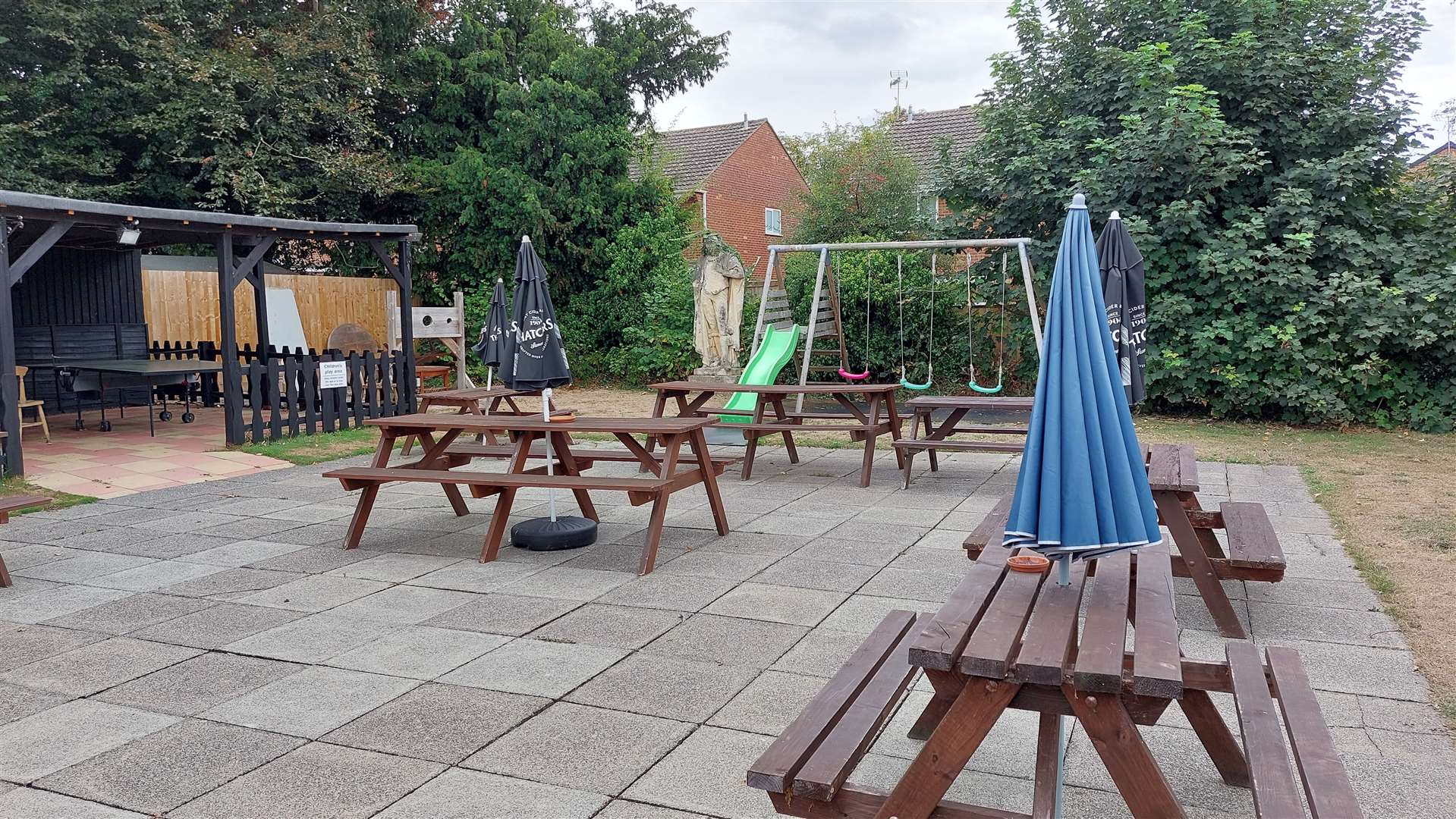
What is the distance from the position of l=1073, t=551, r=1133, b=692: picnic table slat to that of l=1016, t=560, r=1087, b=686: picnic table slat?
0.03m

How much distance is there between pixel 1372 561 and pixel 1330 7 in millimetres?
9439

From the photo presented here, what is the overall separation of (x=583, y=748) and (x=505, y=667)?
848 mm

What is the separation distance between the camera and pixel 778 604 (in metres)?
4.79

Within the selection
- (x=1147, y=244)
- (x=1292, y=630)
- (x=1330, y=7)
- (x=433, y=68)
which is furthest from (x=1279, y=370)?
(x=433, y=68)

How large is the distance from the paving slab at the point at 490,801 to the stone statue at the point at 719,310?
8735mm

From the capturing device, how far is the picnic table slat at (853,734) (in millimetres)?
2162

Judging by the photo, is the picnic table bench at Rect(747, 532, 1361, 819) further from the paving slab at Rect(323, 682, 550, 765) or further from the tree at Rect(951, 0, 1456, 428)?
the tree at Rect(951, 0, 1456, 428)

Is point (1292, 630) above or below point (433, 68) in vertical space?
below

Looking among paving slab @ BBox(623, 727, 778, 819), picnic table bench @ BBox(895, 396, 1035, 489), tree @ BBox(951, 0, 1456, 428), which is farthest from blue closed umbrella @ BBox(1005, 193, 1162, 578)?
tree @ BBox(951, 0, 1456, 428)

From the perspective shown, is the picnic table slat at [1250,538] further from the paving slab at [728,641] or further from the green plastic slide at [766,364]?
the green plastic slide at [766,364]

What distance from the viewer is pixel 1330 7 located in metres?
12.1

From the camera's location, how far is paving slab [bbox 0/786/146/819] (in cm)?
280

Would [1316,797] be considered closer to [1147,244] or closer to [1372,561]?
[1372,561]

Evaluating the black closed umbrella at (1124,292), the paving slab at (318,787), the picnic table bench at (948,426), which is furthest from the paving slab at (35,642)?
the black closed umbrella at (1124,292)
